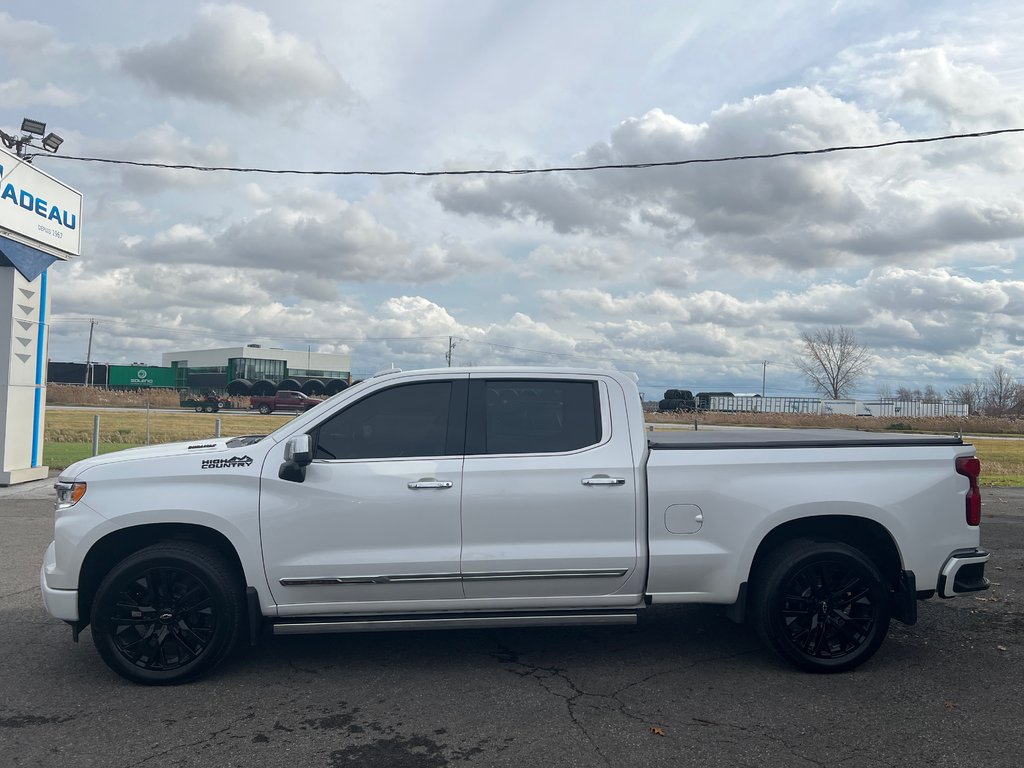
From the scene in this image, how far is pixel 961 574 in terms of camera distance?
5344 millimetres

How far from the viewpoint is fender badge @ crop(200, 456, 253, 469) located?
5.11 metres

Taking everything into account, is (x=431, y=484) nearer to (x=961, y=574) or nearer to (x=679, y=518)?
(x=679, y=518)

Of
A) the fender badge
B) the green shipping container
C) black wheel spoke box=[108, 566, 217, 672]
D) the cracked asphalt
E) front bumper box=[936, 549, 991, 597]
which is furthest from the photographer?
the green shipping container

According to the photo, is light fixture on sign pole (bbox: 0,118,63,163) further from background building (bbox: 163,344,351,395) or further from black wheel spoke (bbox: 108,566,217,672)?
background building (bbox: 163,344,351,395)

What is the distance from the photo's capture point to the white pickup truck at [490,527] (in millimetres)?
5008

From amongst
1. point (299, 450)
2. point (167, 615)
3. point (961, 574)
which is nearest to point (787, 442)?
point (961, 574)

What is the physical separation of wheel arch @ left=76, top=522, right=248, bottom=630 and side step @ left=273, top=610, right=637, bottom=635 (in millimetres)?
432

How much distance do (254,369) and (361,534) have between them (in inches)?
3278

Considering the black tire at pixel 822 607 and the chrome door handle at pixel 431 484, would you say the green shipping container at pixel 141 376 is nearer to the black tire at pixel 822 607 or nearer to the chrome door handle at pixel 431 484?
the chrome door handle at pixel 431 484

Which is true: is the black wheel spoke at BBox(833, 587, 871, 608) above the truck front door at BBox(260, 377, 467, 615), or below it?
A: below

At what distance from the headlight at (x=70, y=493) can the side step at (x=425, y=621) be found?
136 cm

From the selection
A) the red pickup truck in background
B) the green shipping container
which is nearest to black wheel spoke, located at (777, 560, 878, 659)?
the red pickup truck in background

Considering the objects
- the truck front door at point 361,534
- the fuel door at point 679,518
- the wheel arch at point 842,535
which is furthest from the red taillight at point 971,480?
the truck front door at point 361,534

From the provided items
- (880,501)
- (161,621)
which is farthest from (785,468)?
(161,621)
